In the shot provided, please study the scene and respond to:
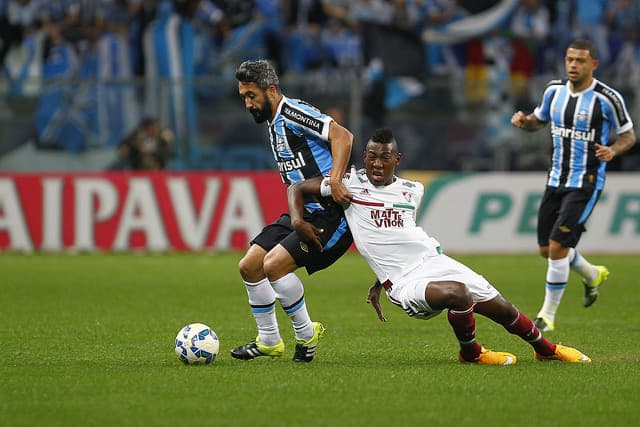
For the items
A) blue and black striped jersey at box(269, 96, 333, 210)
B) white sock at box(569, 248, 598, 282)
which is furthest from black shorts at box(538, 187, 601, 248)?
blue and black striped jersey at box(269, 96, 333, 210)

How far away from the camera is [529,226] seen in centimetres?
1833

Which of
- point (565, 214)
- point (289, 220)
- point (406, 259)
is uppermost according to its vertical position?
point (289, 220)

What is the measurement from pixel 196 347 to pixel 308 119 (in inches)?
66.6

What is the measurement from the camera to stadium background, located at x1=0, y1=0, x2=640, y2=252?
1806 cm

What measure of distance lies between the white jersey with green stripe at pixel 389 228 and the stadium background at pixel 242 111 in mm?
10173

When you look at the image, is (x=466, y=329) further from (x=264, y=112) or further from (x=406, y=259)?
(x=264, y=112)

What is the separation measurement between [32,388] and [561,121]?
5731 millimetres

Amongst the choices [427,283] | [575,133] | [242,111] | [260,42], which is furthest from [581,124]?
[260,42]

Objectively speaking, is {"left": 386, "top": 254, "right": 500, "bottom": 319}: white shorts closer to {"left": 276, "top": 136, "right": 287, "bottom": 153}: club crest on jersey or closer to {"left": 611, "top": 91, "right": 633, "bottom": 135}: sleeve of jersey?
{"left": 276, "top": 136, "right": 287, "bottom": 153}: club crest on jersey

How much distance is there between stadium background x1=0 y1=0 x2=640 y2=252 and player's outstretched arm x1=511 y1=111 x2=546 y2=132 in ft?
25.3

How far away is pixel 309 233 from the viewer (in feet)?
25.5

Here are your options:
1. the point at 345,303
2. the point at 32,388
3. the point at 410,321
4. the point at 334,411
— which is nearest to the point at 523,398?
the point at 334,411

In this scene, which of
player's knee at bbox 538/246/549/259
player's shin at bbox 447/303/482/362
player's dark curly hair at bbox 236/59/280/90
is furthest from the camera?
player's knee at bbox 538/246/549/259

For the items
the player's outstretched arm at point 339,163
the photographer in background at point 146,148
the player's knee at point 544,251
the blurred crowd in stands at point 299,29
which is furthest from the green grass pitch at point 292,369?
the blurred crowd in stands at point 299,29
